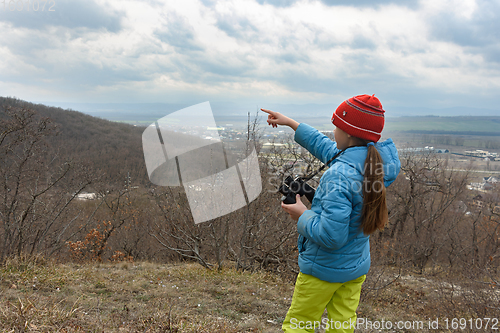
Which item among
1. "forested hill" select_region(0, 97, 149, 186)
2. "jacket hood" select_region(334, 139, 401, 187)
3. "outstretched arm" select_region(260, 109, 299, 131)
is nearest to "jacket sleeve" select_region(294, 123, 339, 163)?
"outstretched arm" select_region(260, 109, 299, 131)

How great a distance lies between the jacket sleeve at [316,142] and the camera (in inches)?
93.3

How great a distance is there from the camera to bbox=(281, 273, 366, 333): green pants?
198cm

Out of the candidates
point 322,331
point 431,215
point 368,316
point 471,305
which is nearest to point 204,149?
point 322,331

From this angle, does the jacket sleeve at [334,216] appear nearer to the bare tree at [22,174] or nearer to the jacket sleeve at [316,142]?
the jacket sleeve at [316,142]

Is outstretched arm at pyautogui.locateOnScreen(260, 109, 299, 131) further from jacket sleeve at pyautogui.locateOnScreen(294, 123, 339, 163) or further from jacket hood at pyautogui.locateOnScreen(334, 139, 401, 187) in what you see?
jacket hood at pyautogui.locateOnScreen(334, 139, 401, 187)

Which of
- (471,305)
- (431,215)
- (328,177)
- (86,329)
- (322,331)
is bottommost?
(431,215)

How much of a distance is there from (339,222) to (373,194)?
0.30 metres

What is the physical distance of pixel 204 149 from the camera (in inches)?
154

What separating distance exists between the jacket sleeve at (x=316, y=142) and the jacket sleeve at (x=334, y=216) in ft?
2.02

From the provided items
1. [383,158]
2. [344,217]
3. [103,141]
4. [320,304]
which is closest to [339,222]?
[344,217]

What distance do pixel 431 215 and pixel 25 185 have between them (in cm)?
2479

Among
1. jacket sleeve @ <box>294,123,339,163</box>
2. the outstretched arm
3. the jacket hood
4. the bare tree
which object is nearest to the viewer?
the jacket hood

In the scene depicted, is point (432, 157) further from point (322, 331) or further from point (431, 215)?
point (322, 331)

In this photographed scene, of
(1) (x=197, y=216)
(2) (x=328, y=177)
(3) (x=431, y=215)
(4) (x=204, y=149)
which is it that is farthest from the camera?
(3) (x=431, y=215)
